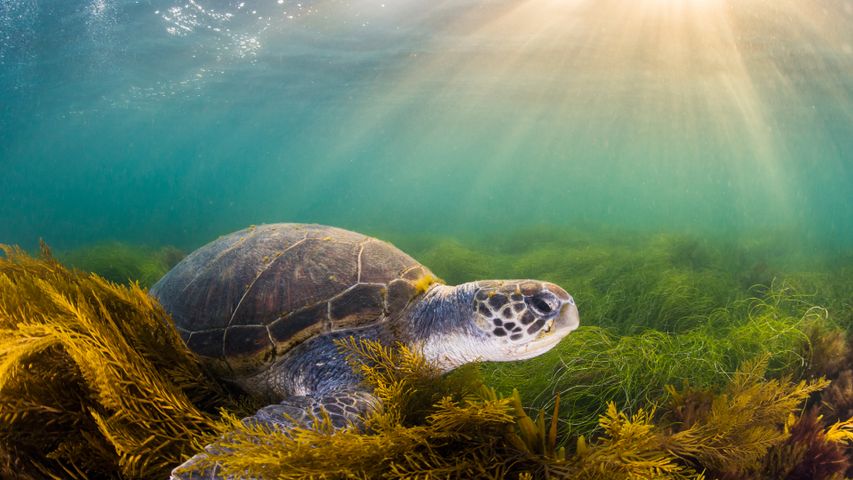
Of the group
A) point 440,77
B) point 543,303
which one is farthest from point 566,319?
point 440,77

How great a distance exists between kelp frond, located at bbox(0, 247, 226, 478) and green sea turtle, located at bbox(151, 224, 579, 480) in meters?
0.49

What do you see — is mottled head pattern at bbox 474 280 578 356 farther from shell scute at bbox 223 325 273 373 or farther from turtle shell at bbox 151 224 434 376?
shell scute at bbox 223 325 273 373

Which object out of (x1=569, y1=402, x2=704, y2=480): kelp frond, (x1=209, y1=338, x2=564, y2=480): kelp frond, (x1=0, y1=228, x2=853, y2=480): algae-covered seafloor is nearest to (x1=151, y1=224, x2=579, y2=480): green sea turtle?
(x1=0, y1=228, x2=853, y2=480): algae-covered seafloor

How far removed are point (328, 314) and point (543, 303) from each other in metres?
1.13

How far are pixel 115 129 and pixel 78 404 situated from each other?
43312 mm

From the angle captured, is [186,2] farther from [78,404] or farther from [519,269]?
[78,404]

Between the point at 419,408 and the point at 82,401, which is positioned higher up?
the point at 82,401

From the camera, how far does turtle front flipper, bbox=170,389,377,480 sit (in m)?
1.35

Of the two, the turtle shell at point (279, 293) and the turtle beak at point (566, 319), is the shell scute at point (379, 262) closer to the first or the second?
the turtle shell at point (279, 293)

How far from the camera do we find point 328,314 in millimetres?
2266

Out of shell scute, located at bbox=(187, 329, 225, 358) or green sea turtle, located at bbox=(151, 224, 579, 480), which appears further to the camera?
shell scute, located at bbox=(187, 329, 225, 358)

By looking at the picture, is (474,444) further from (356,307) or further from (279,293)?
(279,293)

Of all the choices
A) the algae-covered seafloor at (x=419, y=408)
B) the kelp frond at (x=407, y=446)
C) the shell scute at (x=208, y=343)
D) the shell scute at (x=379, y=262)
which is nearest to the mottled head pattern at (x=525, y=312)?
the algae-covered seafloor at (x=419, y=408)

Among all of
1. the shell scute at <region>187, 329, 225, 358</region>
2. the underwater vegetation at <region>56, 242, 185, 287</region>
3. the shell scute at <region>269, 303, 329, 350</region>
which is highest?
the shell scute at <region>269, 303, 329, 350</region>
